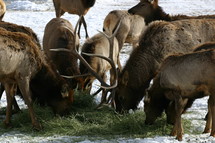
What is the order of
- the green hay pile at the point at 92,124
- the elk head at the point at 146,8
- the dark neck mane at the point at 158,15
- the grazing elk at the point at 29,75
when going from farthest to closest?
the elk head at the point at 146,8 < the dark neck mane at the point at 158,15 < the grazing elk at the point at 29,75 < the green hay pile at the point at 92,124

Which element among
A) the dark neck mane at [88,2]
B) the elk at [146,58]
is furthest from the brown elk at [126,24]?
the elk at [146,58]

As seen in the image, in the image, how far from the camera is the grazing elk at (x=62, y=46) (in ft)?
30.0

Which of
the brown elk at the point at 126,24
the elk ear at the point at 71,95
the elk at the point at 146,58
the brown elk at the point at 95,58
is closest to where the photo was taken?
the elk ear at the point at 71,95

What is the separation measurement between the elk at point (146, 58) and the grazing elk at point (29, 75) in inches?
38.7

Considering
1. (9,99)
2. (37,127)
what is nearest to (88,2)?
(9,99)

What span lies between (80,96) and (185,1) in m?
23.1

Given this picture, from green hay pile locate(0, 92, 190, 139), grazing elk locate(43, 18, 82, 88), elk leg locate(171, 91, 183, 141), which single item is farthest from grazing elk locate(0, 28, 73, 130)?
elk leg locate(171, 91, 183, 141)

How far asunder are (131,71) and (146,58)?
0.37 m

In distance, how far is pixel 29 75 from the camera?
25.3ft

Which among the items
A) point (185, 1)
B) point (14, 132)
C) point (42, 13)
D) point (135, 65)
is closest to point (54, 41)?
point (135, 65)

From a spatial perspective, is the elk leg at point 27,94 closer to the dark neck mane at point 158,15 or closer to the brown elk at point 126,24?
the dark neck mane at point 158,15

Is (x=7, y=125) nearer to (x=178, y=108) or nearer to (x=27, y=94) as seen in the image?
(x=27, y=94)

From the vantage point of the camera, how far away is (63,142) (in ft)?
22.3

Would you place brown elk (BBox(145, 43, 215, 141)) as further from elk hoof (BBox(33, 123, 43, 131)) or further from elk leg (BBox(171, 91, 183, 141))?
elk hoof (BBox(33, 123, 43, 131))
